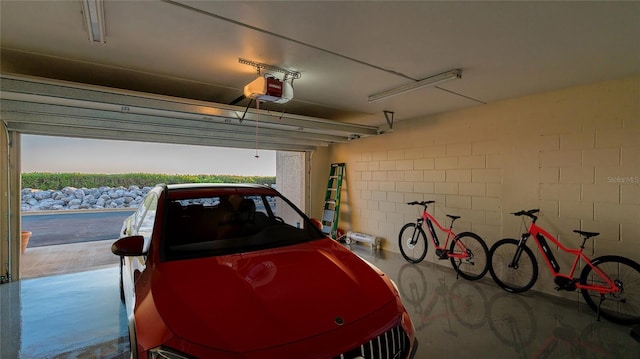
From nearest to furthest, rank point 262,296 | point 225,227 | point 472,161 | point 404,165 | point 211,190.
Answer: point 262,296
point 225,227
point 211,190
point 472,161
point 404,165

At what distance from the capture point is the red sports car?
1.14 m

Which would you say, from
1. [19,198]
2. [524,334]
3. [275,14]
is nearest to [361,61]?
[275,14]

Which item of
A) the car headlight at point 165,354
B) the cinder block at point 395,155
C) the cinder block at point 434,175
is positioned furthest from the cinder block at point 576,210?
the car headlight at point 165,354

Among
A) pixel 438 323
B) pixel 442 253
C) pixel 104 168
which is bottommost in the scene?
pixel 438 323

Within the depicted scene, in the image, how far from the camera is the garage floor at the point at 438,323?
91.9 inches

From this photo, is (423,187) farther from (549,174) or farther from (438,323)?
(438,323)

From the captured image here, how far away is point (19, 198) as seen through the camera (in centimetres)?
392

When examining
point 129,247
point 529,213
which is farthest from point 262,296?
point 529,213

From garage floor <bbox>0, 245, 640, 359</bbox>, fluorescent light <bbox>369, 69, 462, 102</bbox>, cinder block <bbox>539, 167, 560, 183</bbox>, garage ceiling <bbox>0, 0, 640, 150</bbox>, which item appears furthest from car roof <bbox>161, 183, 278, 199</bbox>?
cinder block <bbox>539, 167, 560, 183</bbox>

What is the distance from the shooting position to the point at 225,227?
2.04 meters

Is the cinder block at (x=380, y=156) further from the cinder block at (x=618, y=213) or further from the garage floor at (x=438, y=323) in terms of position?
the cinder block at (x=618, y=213)

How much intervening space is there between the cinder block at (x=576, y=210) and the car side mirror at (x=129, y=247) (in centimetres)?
435

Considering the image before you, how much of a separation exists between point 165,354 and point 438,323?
8.24 feet

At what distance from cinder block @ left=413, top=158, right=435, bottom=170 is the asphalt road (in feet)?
24.7
